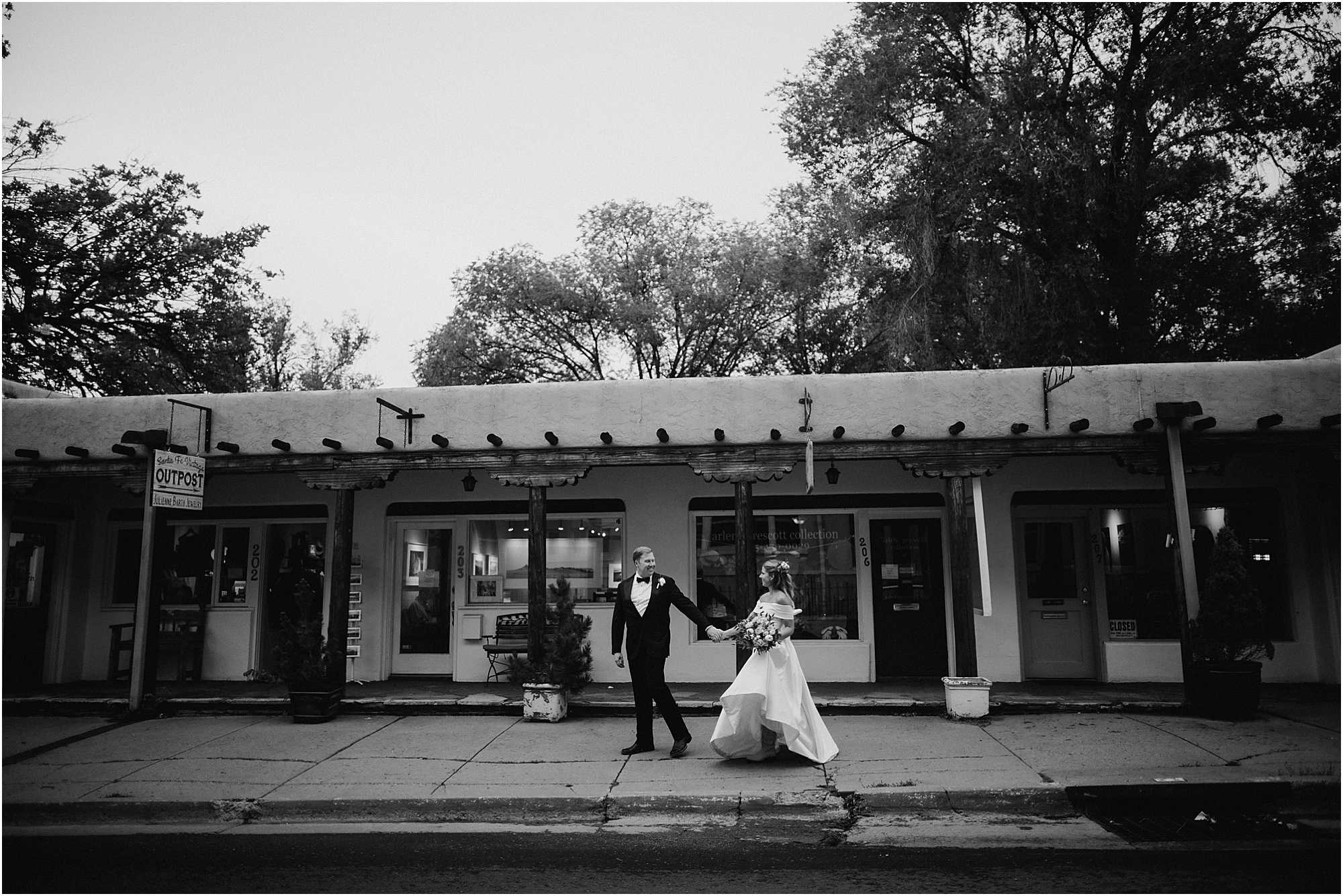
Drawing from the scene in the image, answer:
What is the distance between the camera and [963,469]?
32.6ft

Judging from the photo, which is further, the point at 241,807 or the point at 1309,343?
the point at 1309,343

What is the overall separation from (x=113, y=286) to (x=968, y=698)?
20323 mm

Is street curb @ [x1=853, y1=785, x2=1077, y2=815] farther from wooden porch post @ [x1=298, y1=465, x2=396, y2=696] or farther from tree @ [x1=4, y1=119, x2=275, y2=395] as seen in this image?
tree @ [x1=4, y1=119, x2=275, y2=395]

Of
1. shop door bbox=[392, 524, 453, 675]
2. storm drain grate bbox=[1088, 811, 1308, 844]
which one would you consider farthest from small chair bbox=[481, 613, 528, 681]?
storm drain grate bbox=[1088, 811, 1308, 844]

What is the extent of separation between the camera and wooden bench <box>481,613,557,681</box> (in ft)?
38.3

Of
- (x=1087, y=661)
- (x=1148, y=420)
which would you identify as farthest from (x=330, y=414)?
(x=1087, y=661)

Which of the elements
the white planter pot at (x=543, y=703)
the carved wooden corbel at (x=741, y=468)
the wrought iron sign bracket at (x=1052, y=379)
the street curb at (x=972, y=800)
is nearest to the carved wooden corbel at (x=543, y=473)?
the carved wooden corbel at (x=741, y=468)

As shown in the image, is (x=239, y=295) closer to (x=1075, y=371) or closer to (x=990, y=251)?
(x=990, y=251)

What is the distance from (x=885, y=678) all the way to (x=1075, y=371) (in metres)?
4.60

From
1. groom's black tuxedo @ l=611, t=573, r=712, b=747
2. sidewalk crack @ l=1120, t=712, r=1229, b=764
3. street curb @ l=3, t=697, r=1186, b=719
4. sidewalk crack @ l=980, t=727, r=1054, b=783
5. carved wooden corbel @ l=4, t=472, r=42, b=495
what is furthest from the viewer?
carved wooden corbel @ l=4, t=472, r=42, b=495

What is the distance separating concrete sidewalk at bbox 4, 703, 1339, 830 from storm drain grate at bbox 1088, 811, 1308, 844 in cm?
36

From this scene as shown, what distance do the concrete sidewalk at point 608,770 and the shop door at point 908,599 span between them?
2.29 m

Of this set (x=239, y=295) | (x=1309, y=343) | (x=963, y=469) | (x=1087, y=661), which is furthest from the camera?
(x=239, y=295)

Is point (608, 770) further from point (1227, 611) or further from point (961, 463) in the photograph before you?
point (1227, 611)
